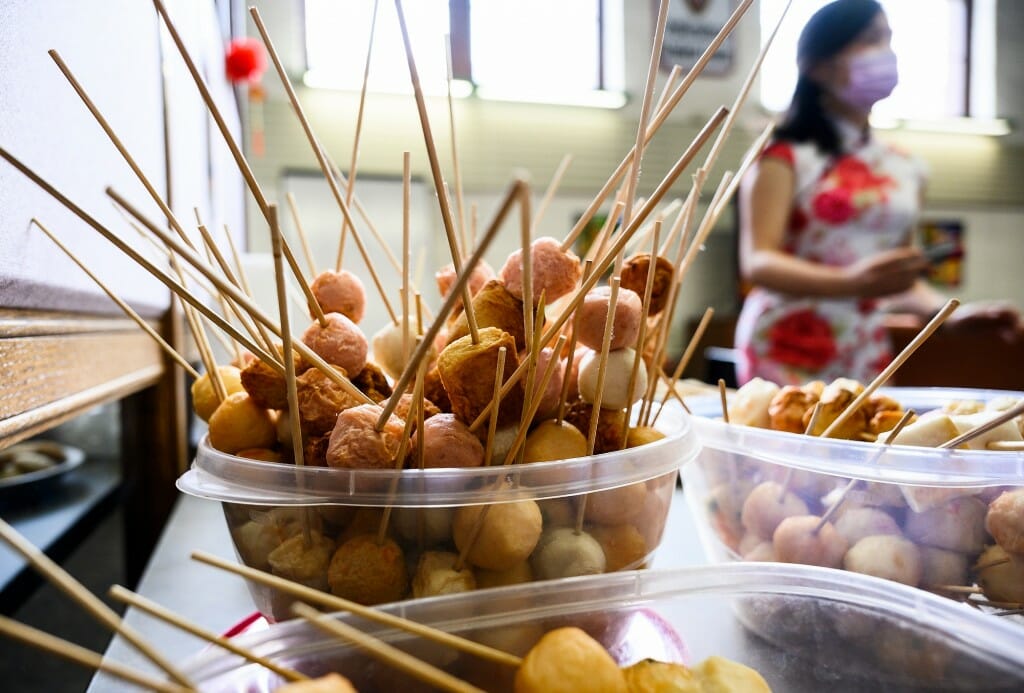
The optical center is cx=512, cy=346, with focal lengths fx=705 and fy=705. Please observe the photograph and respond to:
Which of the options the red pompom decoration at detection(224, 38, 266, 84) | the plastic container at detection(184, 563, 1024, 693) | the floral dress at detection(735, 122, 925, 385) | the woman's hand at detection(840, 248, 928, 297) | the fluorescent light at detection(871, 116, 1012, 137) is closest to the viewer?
the plastic container at detection(184, 563, 1024, 693)

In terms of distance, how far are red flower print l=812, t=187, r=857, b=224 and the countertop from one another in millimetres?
807

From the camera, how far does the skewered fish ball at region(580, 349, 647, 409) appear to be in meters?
0.43

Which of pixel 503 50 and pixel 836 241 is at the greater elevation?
pixel 503 50

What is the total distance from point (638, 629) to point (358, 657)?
5.7 inches

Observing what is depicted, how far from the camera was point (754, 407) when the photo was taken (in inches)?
23.6

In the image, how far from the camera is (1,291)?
0.40m

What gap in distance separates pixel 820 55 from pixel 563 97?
2811 millimetres

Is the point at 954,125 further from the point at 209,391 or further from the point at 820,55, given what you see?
the point at 209,391

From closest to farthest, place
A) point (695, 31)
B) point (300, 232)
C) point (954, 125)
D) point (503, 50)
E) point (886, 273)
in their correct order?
point (300, 232) < point (886, 273) < point (503, 50) < point (695, 31) < point (954, 125)

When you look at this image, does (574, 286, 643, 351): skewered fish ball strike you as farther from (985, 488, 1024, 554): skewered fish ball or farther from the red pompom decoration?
the red pompom decoration

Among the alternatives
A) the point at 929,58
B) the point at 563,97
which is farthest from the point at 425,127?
the point at 929,58

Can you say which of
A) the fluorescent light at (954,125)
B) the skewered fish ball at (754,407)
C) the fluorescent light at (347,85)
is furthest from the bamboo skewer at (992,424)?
the fluorescent light at (954,125)

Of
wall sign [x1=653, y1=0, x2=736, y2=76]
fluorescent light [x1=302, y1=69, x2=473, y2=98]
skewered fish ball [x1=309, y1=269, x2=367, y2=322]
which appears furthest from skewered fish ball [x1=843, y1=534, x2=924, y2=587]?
wall sign [x1=653, y1=0, x2=736, y2=76]

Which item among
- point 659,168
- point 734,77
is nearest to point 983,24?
point 734,77
